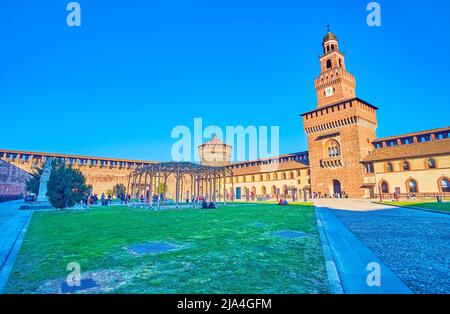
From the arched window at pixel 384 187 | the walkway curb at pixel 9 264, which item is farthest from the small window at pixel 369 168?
the walkway curb at pixel 9 264

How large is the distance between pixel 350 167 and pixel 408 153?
754cm

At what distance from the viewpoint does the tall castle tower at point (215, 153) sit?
70812 mm

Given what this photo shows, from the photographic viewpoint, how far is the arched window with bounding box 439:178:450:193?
3011 centimetres

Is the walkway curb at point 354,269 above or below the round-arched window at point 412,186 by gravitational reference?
below

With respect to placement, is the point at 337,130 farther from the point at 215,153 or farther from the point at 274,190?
the point at 215,153

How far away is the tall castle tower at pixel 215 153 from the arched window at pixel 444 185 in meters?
48.0

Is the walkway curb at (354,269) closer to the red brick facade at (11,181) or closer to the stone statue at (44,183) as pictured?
the stone statue at (44,183)

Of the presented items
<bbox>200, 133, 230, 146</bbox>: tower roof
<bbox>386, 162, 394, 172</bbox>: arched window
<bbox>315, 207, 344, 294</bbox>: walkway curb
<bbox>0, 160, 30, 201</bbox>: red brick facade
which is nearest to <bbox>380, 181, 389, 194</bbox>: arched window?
<bbox>386, 162, 394, 172</bbox>: arched window

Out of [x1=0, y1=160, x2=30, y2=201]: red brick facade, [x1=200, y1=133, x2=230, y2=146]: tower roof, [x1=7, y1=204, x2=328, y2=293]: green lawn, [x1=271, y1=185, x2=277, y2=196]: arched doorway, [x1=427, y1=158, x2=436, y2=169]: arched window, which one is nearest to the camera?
[x1=7, y1=204, x2=328, y2=293]: green lawn

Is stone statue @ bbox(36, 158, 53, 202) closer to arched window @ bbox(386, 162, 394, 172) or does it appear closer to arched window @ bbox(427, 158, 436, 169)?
arched window @ bbox(386, 162, 394, 172)

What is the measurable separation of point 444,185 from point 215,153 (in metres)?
50.7

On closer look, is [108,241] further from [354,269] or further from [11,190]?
[11,190]

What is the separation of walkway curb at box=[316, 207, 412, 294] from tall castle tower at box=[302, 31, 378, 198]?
35266 mm

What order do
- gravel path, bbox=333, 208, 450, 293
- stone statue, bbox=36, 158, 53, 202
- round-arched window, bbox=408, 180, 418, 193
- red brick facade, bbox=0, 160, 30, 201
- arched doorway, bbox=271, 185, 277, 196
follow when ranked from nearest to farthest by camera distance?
gravel path, bbox=333, 208, 450, 293 → stone statue, bbox=36, 158, 53, 202 → round-arched window, bbox=408, 180, 418, 193 → red brick facade, bbox=0, 160, 30, 201 → arched doorway, bbox=271, 185, 277, 196
